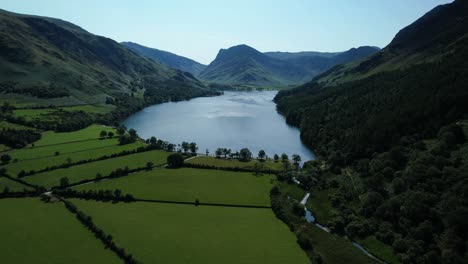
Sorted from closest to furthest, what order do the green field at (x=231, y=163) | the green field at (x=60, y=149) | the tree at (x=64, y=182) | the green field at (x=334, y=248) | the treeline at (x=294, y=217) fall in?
1. the green field at (x=334, y=248)
2. the treeline at (x=294, y=217)
3. the tree at (x=64, y=182)
4. the green field at (x=231, y=163)
5. the green field at (x=60, y=149)

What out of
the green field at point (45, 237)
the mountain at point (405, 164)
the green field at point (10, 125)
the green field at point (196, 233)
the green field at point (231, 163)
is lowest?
the green field at point (45, 237)

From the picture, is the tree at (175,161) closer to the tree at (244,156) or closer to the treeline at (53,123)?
the tree at (244,156)

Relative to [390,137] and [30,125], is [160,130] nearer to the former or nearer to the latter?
[30,125]

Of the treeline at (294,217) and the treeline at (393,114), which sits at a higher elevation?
the treeline at (393,114)

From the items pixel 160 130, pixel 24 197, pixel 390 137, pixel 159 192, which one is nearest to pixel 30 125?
pixel 160 130

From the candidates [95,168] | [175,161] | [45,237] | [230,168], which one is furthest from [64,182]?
[230,168]

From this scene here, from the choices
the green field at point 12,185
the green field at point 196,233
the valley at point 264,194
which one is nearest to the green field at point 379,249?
the valley at point 264,194

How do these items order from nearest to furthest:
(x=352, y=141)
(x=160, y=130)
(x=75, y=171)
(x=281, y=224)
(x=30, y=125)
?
(x=281, y=224), (x=75, y=171), (x=352, y=141), (x=30, y=125), (x=160, y=130)
